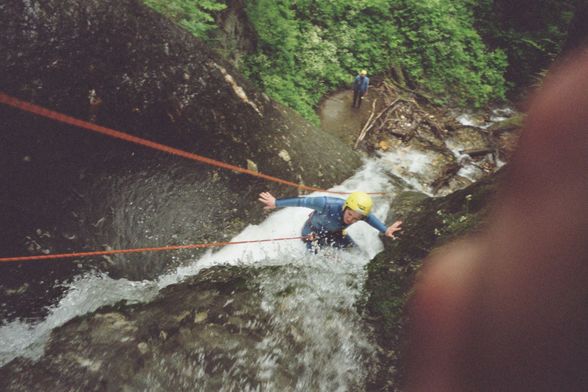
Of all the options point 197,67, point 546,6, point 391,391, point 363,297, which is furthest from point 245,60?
point 546,6

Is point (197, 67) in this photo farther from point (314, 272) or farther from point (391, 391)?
point (391, 391)

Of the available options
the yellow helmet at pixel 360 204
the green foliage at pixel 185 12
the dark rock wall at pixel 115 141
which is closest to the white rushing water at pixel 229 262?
the dark rock wall at pixel 115 141

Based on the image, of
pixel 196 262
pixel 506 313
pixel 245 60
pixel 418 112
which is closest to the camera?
pixel 506 313

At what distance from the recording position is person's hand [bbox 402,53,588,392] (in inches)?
30.7

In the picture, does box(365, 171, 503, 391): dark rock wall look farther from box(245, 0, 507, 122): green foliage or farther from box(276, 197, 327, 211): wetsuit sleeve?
box(245, 0, 507, 122): green foliage

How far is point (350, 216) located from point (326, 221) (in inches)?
17.0

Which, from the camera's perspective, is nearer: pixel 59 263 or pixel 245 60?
pixel 59 263

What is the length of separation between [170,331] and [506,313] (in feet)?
7.41

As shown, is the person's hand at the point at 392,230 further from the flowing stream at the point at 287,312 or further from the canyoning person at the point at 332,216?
the flowing stream at the point at 287,312

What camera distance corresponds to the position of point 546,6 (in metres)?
10.3

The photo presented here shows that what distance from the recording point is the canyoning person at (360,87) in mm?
8133

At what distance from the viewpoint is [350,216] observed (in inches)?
147

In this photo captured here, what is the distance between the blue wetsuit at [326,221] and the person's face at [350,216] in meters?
0.10

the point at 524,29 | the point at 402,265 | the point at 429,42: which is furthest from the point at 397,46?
the point at 402,265
